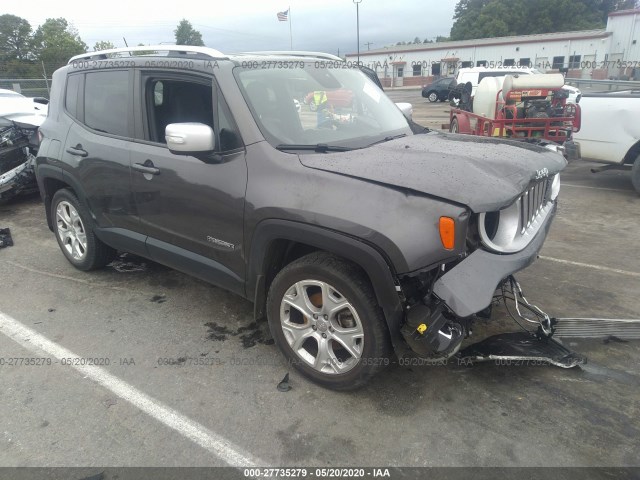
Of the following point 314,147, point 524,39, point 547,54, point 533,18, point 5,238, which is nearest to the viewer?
point 314,147

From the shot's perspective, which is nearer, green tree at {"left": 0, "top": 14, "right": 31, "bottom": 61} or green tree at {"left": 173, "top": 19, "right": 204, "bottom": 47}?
green tree at {"left": 0, "top": 14, "right": 31, "bottom": 61}

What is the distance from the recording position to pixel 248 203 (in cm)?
287

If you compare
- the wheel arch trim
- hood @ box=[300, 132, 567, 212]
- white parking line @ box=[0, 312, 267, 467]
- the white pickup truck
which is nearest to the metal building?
the white pickup truck

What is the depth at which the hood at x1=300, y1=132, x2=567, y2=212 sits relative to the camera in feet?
7.75

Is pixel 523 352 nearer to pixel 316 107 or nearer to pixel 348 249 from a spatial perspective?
pixel 348 249

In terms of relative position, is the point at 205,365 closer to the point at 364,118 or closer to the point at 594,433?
the point at 364,118

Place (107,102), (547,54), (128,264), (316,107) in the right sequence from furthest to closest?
1. (547,54)
2. (128,264)
3. (107,102)
4. (316,107)

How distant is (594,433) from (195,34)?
10452 centimetres

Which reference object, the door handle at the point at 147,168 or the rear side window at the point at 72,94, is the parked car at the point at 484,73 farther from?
the door handle at the point at 147,168

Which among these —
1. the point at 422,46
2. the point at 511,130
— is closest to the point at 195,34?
the point at 422,46

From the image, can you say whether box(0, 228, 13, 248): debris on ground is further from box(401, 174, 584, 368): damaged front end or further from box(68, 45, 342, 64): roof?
box(401, 174, 584, 368): damaged front end

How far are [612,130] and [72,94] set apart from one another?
7365mm

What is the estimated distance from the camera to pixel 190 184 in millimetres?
3191

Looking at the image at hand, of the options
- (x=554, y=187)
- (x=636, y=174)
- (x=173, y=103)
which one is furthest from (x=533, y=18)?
(x=173, y=103)
